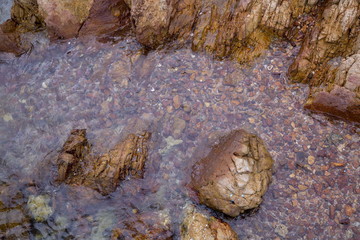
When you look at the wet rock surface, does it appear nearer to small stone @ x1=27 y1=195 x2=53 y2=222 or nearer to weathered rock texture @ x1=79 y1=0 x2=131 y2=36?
weathered rock texture @ x1=79 y1=0 x2=131 y2=36

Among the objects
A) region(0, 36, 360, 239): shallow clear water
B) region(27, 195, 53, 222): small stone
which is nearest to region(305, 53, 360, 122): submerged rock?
region(0, 36, 360, 239): shallow clear water

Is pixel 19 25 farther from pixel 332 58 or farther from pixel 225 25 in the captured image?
pixel 332 58

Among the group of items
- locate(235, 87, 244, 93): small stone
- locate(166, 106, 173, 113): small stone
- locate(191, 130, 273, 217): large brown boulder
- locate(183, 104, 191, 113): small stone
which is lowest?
locate(191, 130, 273, 217): large brown boulder

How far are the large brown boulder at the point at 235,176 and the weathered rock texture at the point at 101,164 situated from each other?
3.76ft

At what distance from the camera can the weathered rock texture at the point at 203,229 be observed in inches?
203

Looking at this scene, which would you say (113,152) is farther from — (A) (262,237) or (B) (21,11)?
(B) (21,11)

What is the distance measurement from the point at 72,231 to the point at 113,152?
1.53 metres

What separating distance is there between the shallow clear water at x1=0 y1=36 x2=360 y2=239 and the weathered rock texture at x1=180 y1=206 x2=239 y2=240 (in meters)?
0.19

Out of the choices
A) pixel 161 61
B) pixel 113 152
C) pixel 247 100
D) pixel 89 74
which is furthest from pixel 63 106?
pixel 247 100

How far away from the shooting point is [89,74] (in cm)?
721

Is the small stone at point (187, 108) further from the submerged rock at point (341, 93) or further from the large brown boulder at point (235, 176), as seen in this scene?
the submerged rock at point (341, 93)

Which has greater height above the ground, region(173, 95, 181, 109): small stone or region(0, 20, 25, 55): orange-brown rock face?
region(0, 20, 25, 55): orange-brown rock face

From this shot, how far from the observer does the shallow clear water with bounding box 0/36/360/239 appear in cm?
556

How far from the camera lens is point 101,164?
6.01 metres
